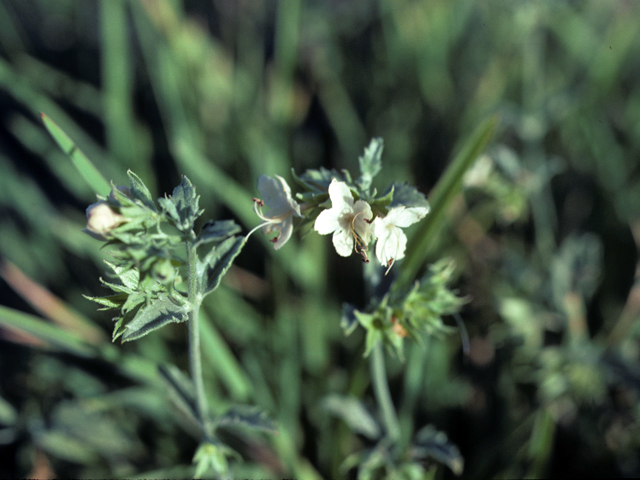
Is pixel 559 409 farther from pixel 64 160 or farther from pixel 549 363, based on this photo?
pixel 64 160

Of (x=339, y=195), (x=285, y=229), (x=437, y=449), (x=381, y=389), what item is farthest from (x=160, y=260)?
(x=437, y=449)

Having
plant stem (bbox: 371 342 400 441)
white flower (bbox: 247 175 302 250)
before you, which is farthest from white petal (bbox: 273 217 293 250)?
plant stem (bbox: 371 342 400 441)

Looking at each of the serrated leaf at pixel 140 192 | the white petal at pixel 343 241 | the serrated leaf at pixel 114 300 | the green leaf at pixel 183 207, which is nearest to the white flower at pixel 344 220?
the white petal at pixel 343 241

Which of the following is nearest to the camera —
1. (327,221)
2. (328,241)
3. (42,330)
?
(327,221)

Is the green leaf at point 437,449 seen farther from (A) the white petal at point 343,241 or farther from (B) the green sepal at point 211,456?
(A) the white petal at point 343,241

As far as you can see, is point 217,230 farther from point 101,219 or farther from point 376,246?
point 376,246

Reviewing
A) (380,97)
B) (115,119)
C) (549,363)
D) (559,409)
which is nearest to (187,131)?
(115,119)

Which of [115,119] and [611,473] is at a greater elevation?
[115,119]
